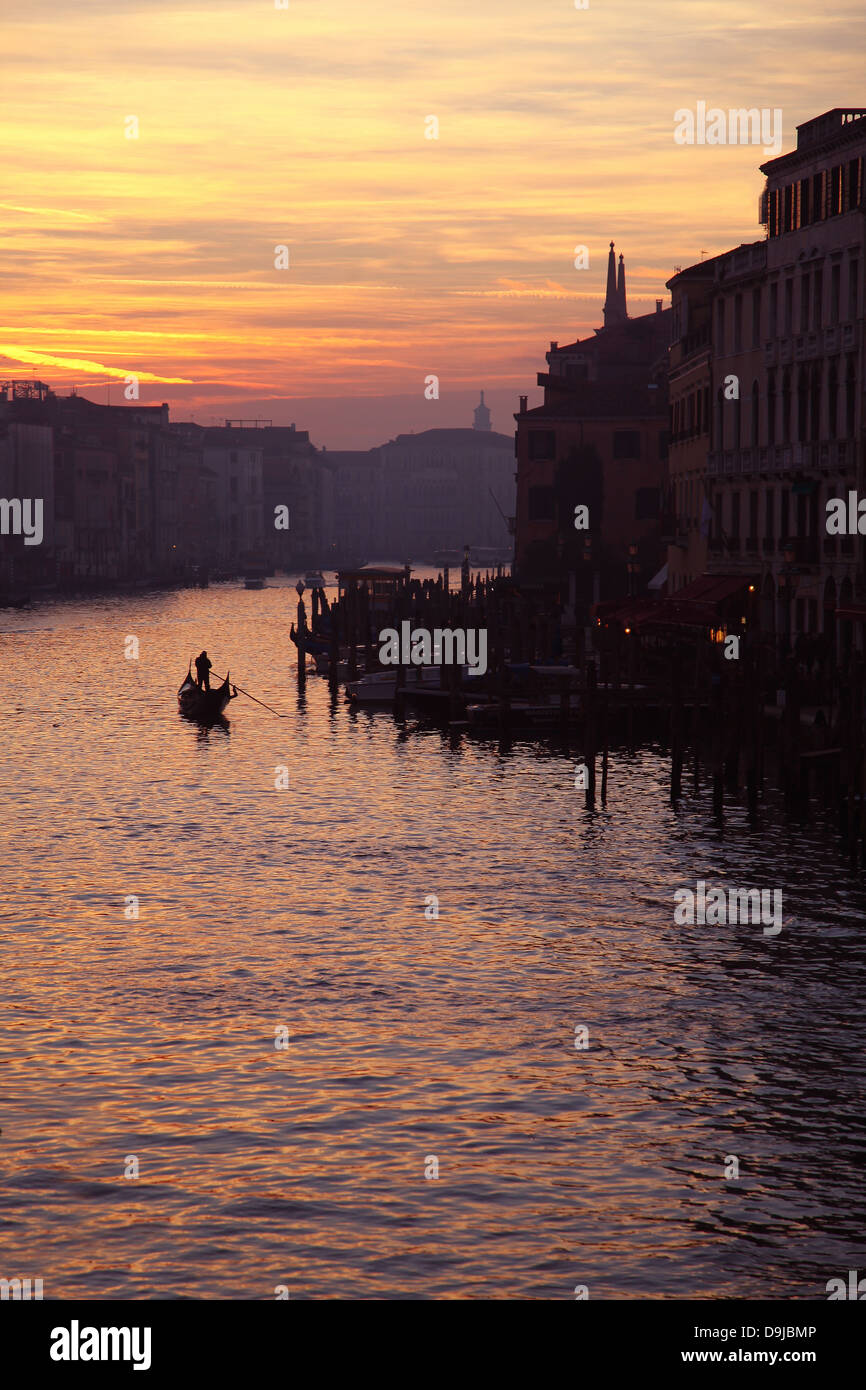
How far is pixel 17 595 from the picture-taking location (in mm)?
157750

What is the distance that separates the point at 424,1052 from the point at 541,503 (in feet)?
262

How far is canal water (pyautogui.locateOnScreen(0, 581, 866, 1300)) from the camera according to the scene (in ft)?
50.2

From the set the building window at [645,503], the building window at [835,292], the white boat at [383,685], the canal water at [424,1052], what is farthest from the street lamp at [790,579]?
the building window at [645,503]

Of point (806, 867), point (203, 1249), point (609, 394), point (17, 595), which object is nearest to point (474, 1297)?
point (203, 1249)

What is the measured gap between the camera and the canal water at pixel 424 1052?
15312mm

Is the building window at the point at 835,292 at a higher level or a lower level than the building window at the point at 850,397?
higher

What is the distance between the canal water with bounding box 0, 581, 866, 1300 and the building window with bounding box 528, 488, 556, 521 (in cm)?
5865

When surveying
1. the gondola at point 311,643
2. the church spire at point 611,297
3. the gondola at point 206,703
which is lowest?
the gondola at point 206,703

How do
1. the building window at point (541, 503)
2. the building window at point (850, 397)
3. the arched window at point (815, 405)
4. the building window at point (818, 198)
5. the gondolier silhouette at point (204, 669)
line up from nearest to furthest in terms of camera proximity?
the building window at point (850, 397), the building window at point (818, 198), the arched window at point (815, 405), the gondolier silhouette at point (204, 669), the building window at point (541, 503)

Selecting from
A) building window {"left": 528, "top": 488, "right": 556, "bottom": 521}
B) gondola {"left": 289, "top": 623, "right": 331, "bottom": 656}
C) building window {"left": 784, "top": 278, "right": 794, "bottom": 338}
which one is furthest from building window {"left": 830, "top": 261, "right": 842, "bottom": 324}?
building window {"left": 528, "top": 488, "right": 556, "bottom": 521}

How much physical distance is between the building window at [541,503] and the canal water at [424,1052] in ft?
192

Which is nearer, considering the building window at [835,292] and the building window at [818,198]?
the building window at [835,292]

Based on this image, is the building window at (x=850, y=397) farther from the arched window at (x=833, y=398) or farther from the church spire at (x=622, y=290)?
the church spire at (x=622, y=290)

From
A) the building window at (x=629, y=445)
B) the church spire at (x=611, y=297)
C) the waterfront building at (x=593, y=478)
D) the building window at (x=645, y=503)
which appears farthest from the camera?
the church spire at (x=611, y=297)
